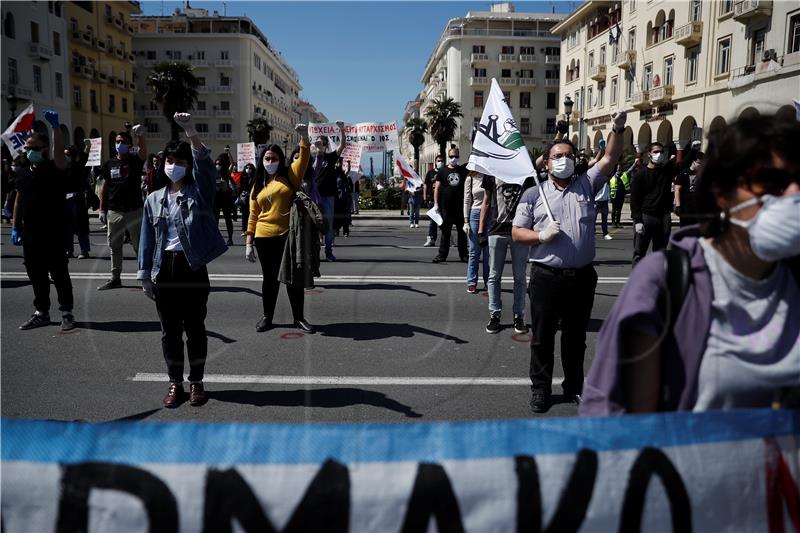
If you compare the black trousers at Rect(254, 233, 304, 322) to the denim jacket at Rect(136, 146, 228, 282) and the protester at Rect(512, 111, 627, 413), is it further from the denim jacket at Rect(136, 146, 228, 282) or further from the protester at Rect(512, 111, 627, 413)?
the protester at Rect(512, 111, 627, 413)

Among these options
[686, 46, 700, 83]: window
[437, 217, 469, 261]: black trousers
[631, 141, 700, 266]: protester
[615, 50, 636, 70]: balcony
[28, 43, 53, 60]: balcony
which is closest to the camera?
[631, 141, 700, 266]: protester

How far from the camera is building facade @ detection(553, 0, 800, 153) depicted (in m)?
28.7

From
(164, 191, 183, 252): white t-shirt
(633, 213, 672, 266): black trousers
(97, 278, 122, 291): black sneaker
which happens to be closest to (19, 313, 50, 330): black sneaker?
(97, 278, 122, 291): black sneaker

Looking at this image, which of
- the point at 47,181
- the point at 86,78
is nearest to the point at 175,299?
the point at 47,181

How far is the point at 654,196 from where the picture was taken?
9.12 metres

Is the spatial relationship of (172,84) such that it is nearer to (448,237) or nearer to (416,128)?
(416,128)

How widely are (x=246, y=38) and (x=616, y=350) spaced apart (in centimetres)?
8586

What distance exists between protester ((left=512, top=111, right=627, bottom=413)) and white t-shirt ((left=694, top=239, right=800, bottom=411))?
2537mm

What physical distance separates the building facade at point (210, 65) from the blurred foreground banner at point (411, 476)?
80.1 meters

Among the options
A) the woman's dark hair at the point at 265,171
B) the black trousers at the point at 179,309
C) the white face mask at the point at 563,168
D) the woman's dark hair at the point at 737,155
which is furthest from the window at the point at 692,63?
the woman's dark hair at the point at 737,155

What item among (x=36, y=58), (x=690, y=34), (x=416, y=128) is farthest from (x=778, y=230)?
(x=416, y=128)

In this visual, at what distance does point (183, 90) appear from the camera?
2554 inches

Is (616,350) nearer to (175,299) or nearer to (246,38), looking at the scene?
(175,299)

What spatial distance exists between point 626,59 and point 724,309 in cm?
4813
